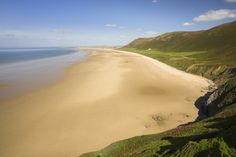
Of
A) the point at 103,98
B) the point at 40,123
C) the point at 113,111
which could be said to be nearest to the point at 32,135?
the point at 40,123

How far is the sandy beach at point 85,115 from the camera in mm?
17047

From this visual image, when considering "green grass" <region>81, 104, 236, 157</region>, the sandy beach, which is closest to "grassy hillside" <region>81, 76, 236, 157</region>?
"green grass" <region>81, 104, 236, 157</region>

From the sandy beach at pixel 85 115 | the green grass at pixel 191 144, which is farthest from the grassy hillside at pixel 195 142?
the sandy beach at pixel 85 115

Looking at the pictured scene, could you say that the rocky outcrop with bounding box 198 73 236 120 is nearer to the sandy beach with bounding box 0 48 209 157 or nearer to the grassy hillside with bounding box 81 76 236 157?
the grassy hillside with bounding box 81 76 236 157

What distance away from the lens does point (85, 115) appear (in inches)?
897

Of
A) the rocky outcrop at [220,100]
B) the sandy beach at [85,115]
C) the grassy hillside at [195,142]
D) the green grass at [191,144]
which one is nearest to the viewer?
the green grass at [191,144]

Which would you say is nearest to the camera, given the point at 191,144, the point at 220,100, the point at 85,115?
the point at 191,144

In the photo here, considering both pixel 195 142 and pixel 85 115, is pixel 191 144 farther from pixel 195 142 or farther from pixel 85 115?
pixel 85 115

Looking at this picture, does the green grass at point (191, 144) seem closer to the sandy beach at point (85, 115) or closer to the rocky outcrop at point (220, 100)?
the sandy beach at point (85, 115)

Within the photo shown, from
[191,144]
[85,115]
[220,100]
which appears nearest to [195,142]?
[191,144]

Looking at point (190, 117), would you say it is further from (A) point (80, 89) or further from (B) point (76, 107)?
(A) point (80, 89)

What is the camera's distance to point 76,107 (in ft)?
83.0

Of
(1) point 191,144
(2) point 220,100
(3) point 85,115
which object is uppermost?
(1) point 191,144

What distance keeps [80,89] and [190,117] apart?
63.7ft
